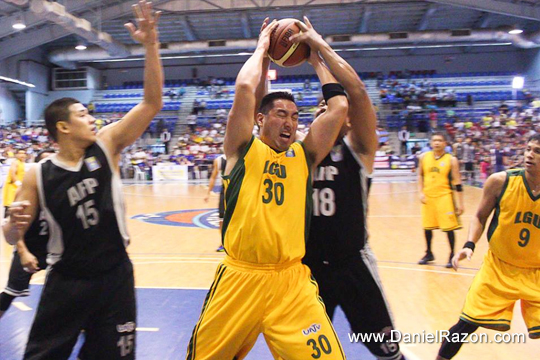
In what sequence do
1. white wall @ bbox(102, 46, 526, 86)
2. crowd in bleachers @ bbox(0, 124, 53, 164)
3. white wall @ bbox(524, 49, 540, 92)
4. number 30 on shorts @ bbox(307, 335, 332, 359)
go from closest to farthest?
1. number 30 on shorts @ bbox(307, 335, 332, 359)
2. crowd in bleachers @ bbox(0, 124, 53, 164)
3. white wall @ bbox(524, 49, 540, 92)
4. white wall @ bbox(102, 46, 526, 86)

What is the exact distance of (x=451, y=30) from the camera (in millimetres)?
25391

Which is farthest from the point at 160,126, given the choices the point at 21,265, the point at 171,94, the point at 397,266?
the point at 21,265

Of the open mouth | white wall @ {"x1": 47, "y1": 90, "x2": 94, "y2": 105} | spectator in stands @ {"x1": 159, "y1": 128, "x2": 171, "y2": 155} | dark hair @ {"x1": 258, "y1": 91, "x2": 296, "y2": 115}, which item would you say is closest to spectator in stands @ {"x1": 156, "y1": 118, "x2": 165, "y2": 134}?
spectator in stands @ {"x1": 159, "y1": 128, "x2": 171, "y2": 155}

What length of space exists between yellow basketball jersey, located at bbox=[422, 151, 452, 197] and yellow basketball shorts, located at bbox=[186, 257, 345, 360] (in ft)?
15.8

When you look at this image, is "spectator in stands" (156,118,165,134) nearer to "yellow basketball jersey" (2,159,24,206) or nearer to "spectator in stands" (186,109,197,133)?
"spectator in stands" (186,109,197,133)

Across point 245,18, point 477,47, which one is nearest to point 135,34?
point 245,18

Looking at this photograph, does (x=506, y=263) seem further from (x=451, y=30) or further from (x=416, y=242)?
(x=451, y=30)

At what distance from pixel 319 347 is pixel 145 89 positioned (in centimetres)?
164

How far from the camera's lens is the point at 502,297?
3.23m

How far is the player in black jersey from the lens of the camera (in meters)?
2.48

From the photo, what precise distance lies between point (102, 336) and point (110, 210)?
649 millimetres

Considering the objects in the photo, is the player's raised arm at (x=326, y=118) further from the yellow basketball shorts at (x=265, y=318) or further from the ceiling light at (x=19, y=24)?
the ceiling light at (x=19, y=24)

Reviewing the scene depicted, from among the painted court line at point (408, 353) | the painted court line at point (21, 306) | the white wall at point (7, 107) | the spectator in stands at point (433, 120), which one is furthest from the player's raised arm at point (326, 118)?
the white wall at point (7, 107)

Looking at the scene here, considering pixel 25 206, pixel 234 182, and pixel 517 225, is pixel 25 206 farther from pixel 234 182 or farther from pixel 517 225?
pixel 517 225
